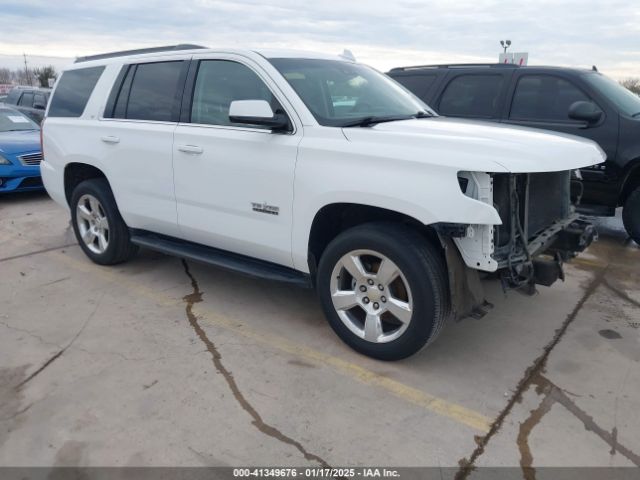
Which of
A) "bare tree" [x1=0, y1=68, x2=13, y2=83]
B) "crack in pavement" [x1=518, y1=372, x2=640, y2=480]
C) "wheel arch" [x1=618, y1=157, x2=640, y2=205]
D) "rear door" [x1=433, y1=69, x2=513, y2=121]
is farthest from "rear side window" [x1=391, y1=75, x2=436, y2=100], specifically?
"bare tree" [x1=0, y1=68, x2=13, y2=83]

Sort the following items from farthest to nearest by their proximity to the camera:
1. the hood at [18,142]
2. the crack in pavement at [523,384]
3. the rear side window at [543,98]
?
the hood at [18,142]
the rear side window at [543,98]
the crack in pavement at [523,384]

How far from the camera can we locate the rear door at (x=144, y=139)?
4.45m

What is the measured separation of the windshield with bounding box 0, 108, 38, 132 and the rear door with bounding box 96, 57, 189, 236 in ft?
19.8

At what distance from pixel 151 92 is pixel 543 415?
386 centimetres

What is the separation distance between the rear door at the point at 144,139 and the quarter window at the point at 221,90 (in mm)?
214

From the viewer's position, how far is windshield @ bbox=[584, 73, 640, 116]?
6000 mm

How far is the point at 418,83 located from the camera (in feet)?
23.8

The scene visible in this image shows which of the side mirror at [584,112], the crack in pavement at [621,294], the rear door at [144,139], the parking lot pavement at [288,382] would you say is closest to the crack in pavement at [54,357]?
the parking lot pavement at [288,382]

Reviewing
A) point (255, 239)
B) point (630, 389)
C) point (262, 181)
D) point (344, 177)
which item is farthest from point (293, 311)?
point (630, 389)

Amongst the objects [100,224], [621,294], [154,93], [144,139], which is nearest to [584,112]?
[621,294]

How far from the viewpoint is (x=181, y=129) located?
4305mm

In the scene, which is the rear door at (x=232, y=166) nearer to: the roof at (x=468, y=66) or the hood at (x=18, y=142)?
the roof at (x=468, y=66)

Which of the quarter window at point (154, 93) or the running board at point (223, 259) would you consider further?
the quarter window at point (154, 93)

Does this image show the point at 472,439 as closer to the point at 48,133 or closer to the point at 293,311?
the point at 293,311
